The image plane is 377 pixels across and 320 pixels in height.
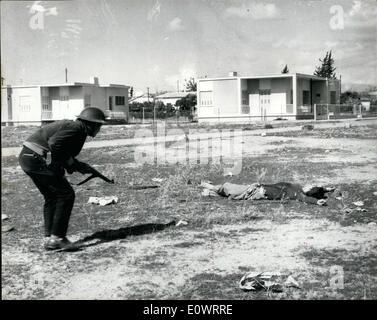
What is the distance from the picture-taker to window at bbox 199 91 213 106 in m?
40.4

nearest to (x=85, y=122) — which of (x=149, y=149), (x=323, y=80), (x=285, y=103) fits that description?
(x=149, y=149)

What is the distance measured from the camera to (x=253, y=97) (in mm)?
40219

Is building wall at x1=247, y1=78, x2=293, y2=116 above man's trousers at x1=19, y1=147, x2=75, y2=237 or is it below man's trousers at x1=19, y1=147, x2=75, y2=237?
above

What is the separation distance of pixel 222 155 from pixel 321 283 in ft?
32.0

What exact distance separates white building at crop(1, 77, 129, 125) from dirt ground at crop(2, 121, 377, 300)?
31.4 m

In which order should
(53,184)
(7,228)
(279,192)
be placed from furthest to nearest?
(279,192) < (7,228) < (53,184)

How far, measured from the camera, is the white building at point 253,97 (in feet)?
125

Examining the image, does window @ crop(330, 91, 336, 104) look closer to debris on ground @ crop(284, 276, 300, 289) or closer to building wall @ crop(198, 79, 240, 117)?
building wall @ crop(198, 79, 240, 117)

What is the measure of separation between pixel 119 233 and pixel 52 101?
3792 centimetres

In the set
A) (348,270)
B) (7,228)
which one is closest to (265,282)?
(348,270)

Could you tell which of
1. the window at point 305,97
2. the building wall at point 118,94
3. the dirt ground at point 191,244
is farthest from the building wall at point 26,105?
the dirt ground at point 191,244

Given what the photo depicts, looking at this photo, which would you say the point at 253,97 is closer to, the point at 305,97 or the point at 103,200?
the point at 305,97

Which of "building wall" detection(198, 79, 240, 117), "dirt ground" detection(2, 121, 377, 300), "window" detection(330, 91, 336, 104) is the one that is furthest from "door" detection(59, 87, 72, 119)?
"dirt ground" detection(2, 121, 377, 300)

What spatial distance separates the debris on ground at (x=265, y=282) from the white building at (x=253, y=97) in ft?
110
